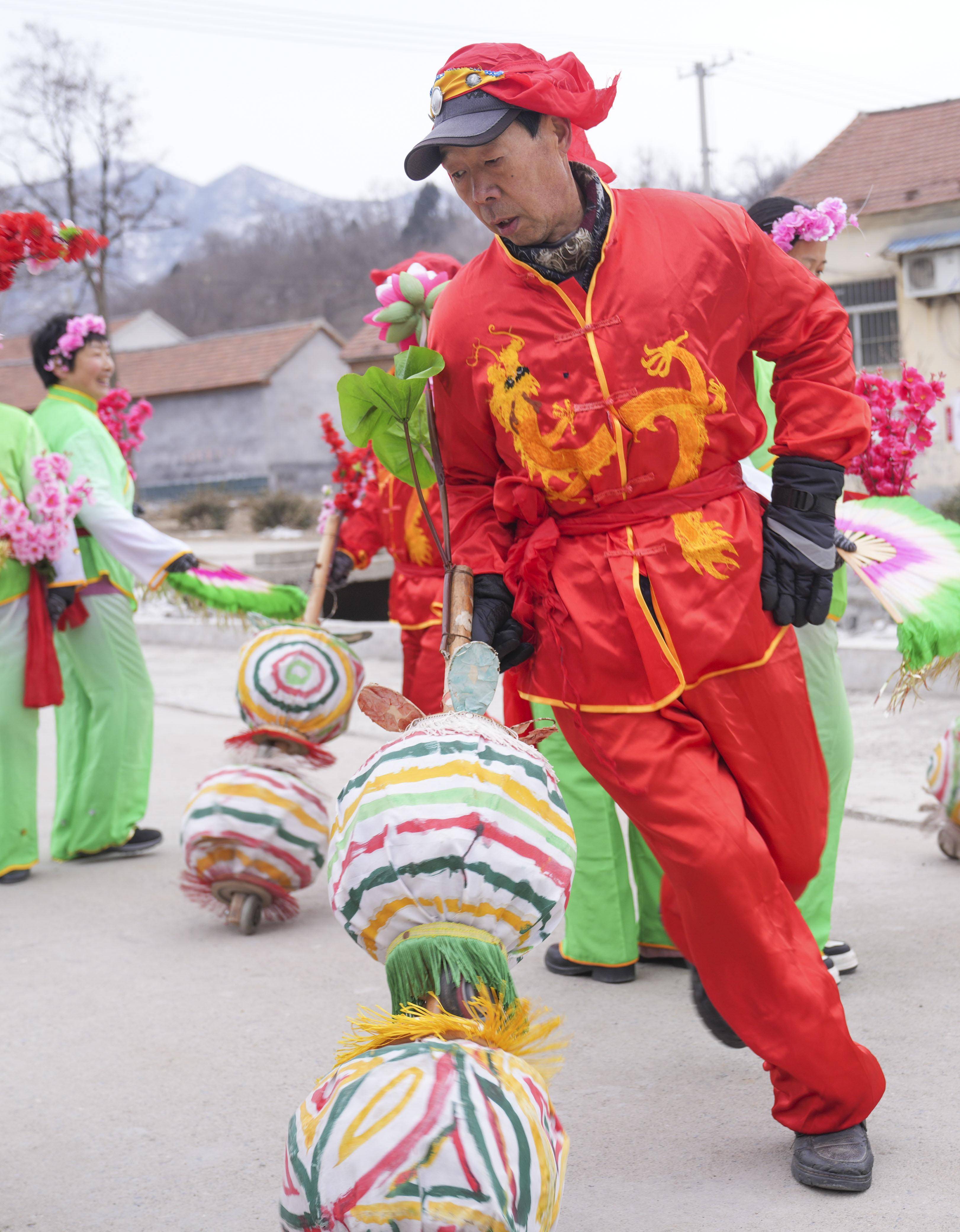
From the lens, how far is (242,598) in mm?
5082

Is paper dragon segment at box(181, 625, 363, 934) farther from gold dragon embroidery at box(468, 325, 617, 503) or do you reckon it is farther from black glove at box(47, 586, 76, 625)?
gold dragon embroidery at box(468, 325, 617, 503)

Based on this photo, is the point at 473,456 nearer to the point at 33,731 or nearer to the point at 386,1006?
the point at 386,1006

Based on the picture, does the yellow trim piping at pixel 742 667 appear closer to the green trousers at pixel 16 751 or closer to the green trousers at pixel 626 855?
the green trousers at pixel 626 855

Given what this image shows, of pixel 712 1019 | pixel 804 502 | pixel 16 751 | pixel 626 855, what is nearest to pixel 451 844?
pixel 804 502

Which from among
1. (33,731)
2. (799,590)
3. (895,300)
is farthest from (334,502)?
(895,300)

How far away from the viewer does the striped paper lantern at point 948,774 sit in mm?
4477

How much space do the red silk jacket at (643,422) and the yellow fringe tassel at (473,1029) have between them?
0.69m

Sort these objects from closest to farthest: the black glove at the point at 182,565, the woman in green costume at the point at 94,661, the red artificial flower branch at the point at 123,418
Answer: the black glove at the point at 182,565
the woman in green costume at the point at 94,661
the red artificial flower branch at the point at 123,418

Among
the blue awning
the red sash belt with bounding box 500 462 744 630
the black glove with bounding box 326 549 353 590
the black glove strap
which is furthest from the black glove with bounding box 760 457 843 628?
the blue awning

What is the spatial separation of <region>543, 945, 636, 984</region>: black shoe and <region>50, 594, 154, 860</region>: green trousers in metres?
2.28

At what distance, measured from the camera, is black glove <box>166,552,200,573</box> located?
518 cm

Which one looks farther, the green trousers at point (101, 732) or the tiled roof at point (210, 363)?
the tiled roof at point (210, 363)

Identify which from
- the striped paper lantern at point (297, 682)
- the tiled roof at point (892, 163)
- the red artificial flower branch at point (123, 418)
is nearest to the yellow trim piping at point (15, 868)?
the striped paper lantern at point (297, 682)


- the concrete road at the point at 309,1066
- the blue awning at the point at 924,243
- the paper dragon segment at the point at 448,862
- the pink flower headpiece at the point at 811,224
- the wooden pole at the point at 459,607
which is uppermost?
the blue awning at the point at 924,243
